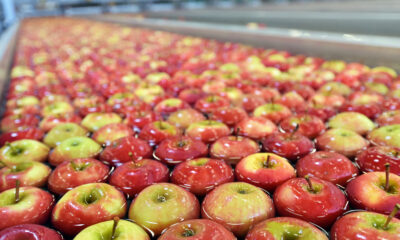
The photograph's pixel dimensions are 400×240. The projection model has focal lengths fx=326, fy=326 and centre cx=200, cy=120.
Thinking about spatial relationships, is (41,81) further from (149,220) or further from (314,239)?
(314,239)

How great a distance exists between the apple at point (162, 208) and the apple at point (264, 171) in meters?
0.21

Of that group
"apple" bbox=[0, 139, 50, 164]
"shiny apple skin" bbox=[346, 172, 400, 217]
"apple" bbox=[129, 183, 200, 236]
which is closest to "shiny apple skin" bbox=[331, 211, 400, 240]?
"shiny apple skin" bbox=[346, 172, 400, 217]

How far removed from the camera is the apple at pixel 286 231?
737mm

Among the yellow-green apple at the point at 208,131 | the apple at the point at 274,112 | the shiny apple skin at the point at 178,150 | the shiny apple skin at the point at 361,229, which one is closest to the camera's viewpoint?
the shiny apple skin at the point at 361,229

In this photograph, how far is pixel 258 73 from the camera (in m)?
2.47

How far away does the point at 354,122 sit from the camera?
56.2 inches

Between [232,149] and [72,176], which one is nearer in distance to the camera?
[72,176]

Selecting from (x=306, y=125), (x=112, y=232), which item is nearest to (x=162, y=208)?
(x=112, y=232)

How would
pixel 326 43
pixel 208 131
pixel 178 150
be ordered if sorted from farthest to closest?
pixel 326 43 → pixel 208 131 → pixel 178 150

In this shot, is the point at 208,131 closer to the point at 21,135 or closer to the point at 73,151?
the point at 73,151

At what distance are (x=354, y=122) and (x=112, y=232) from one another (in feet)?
3.73

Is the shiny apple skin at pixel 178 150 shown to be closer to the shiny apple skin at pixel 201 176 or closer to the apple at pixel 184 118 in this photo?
the shiny apple skin at pixel 201 176

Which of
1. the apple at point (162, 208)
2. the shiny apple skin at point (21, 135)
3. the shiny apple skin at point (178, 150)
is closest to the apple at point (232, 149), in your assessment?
the shiny apple skin at point (178, 150)

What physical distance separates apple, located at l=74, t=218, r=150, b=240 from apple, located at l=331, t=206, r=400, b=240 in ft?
1.53
